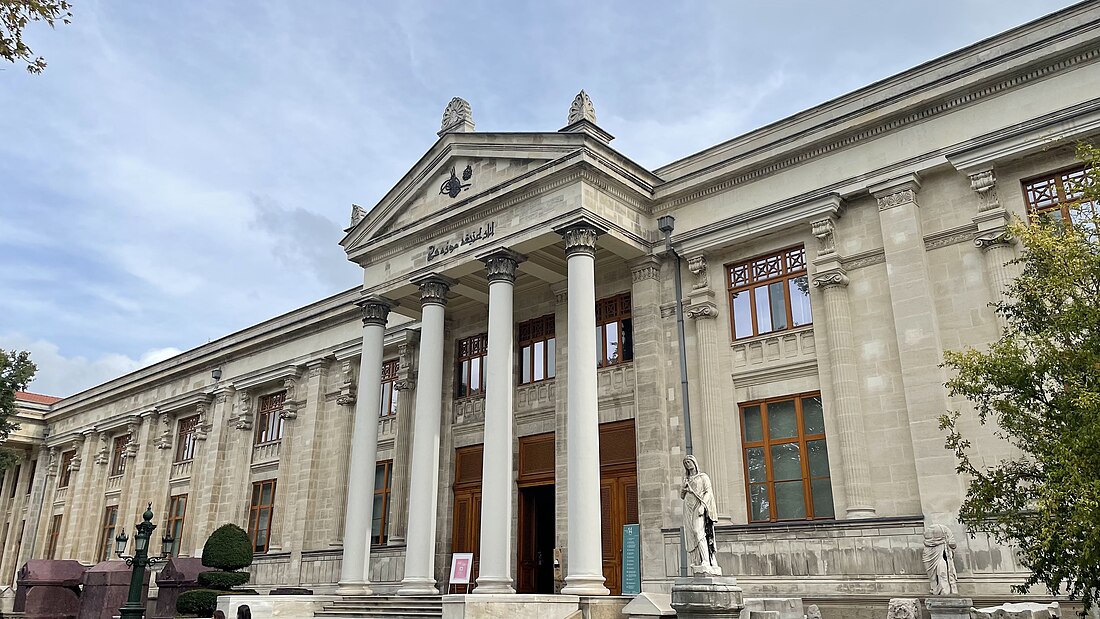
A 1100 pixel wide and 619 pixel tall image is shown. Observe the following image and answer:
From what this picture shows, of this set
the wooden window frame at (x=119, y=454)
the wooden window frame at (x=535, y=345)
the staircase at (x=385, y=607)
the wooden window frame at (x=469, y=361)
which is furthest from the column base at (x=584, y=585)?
the wooden window frame at (x=119, y=454)

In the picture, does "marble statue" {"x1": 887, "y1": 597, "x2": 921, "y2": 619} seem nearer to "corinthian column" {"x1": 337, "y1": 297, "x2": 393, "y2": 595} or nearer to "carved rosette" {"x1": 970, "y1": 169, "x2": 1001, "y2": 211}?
"carved rosette" {"x1": 970, "y1": 169, "x2": 1001, "y2": 211}

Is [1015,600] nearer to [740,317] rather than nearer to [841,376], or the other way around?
[841,376]

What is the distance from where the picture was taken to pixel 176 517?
33.0 metres

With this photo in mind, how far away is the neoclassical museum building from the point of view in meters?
15.5

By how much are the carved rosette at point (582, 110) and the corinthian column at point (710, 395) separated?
13.3 ft

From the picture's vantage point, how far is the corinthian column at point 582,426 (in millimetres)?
16500

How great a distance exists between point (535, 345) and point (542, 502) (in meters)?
4.14

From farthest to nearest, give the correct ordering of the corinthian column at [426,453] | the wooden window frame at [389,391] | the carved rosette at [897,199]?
1. the wooden window frame at [389,391]
2. the corinthian column at [426,453]
3. the carved rosette at [897,199]

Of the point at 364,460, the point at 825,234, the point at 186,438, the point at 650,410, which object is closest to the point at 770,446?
the point at 650,410

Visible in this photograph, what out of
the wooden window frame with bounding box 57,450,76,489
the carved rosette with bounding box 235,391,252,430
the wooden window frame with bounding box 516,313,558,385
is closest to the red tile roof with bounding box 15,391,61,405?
the wooden window frame with bounding box 57,450,76,489

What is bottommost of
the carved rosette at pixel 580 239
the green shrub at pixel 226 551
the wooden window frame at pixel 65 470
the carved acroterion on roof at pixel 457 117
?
the green shrub at pixel 226 551

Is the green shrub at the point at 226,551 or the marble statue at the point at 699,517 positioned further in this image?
the green shrub at the point at 226,551

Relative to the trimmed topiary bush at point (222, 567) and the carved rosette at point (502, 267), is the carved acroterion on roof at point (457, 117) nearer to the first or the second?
the carved rosette at point (502, 267)

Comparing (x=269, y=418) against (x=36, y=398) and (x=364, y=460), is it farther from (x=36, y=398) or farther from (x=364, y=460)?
(x=36, y=398)
